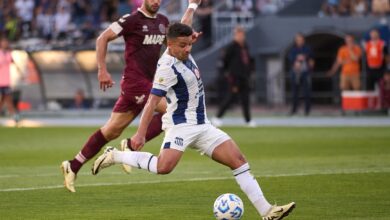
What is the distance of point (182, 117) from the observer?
38.7 ft

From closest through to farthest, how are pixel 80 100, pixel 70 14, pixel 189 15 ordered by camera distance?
pixel 189 15, pixel 80 100, pixel 70 14

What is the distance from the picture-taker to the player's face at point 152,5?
15.0m

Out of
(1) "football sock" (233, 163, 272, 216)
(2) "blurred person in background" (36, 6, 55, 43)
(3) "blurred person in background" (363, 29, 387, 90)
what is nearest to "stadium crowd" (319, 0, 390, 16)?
(3) "blurred person in background" (363, 29, 387, 90)

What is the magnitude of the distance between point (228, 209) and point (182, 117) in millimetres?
1207

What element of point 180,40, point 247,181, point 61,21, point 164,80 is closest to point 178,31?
point 180,40

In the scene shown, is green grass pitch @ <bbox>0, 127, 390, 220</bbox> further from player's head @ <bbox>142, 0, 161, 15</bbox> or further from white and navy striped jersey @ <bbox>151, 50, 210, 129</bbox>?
player's head @ <bbox>142, 0, 161, 15</bbox>

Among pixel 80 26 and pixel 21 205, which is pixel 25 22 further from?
pixel 21 205

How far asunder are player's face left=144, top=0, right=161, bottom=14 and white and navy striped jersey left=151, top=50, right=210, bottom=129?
3.26m

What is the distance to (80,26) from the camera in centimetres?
4125

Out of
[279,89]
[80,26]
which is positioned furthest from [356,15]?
[80,26]

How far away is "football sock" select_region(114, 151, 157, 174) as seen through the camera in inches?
468

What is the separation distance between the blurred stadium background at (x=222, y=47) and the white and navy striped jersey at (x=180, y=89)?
22841 mm

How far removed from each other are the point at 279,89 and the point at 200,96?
81.8 ft

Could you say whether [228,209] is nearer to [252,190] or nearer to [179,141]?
[252,190]
